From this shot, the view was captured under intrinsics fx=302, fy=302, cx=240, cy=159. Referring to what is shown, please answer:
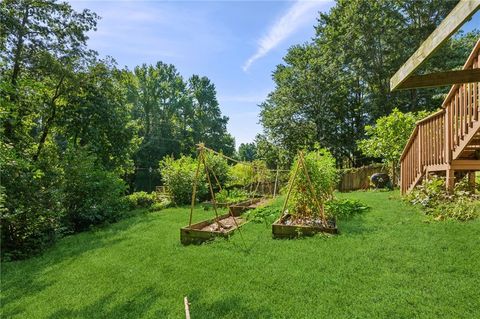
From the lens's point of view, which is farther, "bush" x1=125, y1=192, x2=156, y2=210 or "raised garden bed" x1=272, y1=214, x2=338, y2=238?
"bush" x1=125, y1=192, x2=156, y2=210

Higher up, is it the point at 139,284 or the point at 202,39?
the point at 202,39

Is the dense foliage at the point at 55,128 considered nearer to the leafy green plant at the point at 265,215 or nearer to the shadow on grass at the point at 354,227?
the leafy green plant at the point at 265,215

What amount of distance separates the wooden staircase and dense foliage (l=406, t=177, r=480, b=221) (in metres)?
0.24

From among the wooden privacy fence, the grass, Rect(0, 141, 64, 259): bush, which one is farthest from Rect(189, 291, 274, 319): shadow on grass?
the wooden privacy fence

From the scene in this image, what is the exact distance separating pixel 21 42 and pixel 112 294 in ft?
38.7

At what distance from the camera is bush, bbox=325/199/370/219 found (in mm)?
6599

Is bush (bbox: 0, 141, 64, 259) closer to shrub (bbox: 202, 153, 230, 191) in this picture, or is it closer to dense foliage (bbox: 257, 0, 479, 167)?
shrub (bbox: 202, 153, 230, 191)

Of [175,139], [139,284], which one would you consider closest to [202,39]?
[139,284]

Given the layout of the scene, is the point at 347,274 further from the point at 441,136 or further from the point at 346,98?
the point at 346,98

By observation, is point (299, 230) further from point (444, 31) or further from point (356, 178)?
point (356, 178)

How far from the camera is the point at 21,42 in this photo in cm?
1137

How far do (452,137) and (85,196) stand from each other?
33.2 ft

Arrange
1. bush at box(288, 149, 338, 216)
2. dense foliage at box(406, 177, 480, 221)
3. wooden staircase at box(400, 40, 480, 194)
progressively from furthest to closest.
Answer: bush at box(288, 149, 338, 216) → dense foliage at box(406, 177, 480, 221) → wooden staircase at box(400, 40, 480, 194)

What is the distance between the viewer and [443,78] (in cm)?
239
